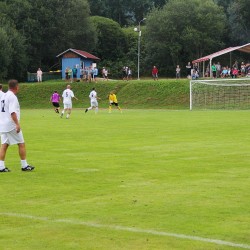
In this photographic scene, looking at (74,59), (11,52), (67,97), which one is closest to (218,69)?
(74,59)

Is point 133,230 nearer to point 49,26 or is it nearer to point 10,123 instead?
point 10,123

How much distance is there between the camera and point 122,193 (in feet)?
40.0

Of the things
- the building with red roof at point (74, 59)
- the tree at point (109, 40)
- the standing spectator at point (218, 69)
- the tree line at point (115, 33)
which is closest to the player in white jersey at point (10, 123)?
the standing spectator at point (218, 69)

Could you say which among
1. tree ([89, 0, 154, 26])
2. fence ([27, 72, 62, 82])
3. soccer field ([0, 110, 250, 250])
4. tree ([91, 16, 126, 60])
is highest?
tree ([89, 0, 154, 26])

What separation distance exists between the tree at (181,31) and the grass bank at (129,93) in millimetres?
23197

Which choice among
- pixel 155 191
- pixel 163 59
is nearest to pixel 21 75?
pixel 163 59

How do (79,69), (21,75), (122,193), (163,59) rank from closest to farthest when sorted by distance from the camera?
(122,193) → (79,69) → (21,75) → (163,59)

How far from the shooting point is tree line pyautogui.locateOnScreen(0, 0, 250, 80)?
3506 inches

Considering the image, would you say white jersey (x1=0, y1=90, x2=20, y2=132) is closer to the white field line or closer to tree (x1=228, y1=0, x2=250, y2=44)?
the white field line

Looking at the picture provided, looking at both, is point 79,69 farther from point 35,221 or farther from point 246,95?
point 35,221

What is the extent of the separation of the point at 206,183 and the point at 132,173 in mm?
2190

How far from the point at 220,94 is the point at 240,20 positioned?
4244cm

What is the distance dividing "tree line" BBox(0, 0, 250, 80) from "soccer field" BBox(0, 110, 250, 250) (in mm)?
66240

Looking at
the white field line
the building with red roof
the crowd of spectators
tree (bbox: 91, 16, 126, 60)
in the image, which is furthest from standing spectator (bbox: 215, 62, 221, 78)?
the white field line
